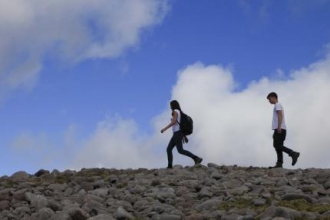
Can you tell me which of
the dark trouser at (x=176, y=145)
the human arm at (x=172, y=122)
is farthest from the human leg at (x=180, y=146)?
the human arm at (x=172, y=122)

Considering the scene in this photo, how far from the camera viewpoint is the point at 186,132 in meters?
17.1

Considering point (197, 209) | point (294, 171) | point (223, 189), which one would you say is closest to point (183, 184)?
point (223, 189)

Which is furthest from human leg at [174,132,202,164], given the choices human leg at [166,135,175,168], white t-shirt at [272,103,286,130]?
white t-shirt at [272,103,286,130]

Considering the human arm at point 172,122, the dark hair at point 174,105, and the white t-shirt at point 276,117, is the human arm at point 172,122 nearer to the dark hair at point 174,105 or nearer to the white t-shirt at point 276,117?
the dark hair at point 174,105

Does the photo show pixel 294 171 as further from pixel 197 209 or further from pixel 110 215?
pixel 110 215

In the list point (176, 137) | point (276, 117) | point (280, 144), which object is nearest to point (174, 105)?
point (176, 137)

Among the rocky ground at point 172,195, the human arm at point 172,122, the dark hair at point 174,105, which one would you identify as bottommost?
the rocky ground at point 172,195

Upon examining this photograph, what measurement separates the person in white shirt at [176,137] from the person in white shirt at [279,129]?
231 cm

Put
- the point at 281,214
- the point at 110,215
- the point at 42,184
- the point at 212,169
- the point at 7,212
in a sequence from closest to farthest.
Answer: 1. the point at 281,214
2. the point at 110,215
3. the point at 7,212
4. the point at 42,184
5. the point at 212,169

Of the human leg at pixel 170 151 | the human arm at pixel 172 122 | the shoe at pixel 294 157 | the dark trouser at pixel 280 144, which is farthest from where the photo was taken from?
the human leg at pixel 170 151

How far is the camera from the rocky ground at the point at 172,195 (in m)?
10.7

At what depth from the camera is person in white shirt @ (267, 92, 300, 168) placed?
635 inches

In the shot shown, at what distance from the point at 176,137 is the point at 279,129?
287cm

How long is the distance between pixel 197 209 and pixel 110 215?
1632 millimetres
